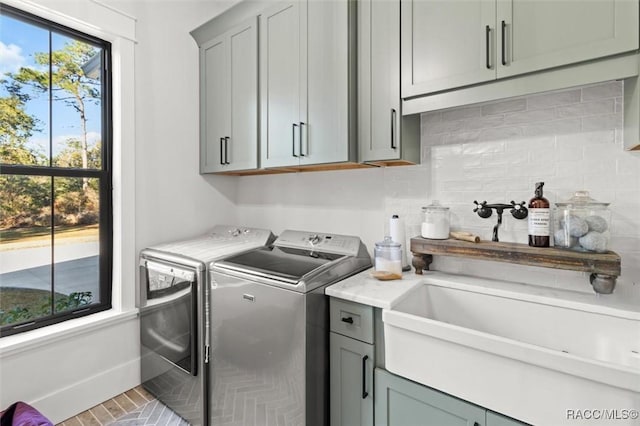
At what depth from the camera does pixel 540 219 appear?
4.57 ft

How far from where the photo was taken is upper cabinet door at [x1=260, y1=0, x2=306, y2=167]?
188cm

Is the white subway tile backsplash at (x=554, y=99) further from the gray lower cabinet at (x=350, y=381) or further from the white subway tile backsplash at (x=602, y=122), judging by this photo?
the gray lower cabinet at (x=350, y=381)

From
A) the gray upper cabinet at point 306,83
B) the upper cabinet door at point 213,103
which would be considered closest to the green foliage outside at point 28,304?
the upper cabinet door at point 213,103

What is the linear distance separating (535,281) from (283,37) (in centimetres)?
195

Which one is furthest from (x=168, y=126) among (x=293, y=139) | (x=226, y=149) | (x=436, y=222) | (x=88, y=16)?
(x=436, y=222)

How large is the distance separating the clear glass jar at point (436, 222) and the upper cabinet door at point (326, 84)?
540mm

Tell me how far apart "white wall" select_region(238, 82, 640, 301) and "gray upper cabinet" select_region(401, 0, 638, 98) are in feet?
1.03

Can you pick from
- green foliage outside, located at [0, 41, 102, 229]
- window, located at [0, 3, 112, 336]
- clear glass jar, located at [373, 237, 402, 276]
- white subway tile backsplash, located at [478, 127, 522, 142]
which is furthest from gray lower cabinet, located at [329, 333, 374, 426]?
green foliage outside, located at [0, 41, 102, 229]

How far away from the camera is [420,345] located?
3.79ft

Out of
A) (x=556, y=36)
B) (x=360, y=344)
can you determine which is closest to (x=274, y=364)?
(x=360, y=344)

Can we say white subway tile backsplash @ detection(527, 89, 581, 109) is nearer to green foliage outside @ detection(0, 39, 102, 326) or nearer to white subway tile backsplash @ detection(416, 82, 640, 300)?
white subway tile backsplash @ detection(416, 82, 640, 300)

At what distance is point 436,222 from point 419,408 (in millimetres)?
873

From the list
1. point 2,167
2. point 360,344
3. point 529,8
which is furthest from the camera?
point 2,167

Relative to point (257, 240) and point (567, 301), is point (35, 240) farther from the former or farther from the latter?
point (567, 301)
